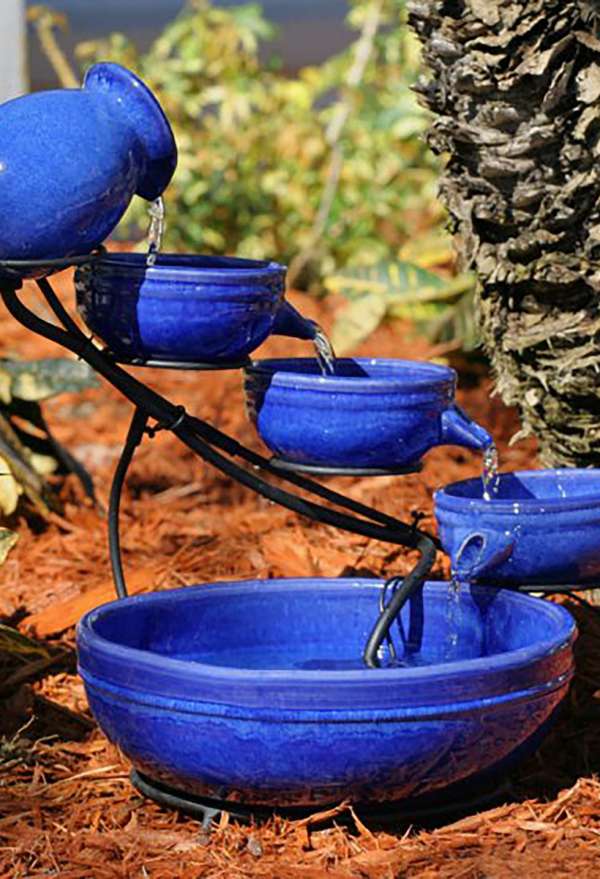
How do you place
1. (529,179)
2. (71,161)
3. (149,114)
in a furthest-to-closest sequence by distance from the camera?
(529,179), (149,114), (71,161)

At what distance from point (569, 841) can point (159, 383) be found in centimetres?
327

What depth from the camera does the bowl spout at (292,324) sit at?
271cm

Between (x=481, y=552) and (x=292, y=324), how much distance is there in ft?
1.60

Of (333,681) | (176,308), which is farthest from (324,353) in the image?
(333,681)

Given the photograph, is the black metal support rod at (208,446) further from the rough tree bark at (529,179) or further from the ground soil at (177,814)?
the rough tree bark at (529,179)

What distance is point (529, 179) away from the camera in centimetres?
290

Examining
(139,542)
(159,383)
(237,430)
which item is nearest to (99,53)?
(159,383)

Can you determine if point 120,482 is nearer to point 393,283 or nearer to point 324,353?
point 324,353

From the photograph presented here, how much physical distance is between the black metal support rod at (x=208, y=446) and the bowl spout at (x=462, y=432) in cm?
20

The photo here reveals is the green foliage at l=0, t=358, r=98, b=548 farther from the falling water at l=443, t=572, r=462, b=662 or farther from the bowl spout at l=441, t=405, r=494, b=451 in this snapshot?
the bowl spout at l=441, t=405, r=494, b=451

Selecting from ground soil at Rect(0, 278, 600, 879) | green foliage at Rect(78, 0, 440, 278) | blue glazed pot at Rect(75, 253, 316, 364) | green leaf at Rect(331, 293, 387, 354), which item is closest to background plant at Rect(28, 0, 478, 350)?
green foliage at Rect(78, 0, 440, 278)

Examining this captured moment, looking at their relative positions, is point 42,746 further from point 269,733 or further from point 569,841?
point 569,841

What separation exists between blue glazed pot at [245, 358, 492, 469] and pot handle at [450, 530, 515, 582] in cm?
14

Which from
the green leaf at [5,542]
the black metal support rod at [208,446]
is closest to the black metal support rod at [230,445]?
the black metal support rod at [208,446]
